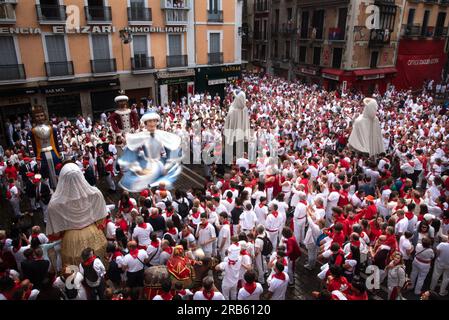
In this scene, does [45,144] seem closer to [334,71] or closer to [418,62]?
[334,71]

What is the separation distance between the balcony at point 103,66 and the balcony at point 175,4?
5412mm

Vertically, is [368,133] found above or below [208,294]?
above

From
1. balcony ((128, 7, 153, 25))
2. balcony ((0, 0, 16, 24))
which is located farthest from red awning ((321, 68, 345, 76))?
balcony ((0, 0, 16, 24))

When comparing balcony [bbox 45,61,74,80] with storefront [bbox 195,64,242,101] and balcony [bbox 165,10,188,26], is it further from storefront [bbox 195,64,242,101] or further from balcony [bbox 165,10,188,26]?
storefront [bbox 195,64,242,101]

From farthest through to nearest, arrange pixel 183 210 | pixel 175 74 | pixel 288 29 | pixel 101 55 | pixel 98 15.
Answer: pixel 288 29, pixel 175 74, pixel 101 55, pixel 98 15, pixel 183 210

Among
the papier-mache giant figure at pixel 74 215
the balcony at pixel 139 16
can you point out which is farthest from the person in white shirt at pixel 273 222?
the balcony at pixel 139 16

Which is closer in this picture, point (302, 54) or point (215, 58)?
point (215, 58)

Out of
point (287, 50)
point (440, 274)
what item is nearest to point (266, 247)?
point (440, 274)

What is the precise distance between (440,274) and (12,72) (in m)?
21.8

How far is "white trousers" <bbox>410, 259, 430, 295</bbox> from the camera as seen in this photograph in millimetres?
7148

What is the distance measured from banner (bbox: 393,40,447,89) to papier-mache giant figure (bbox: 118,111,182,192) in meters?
29.8

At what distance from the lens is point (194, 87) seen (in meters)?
26.6

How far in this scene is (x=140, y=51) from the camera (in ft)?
77.3
